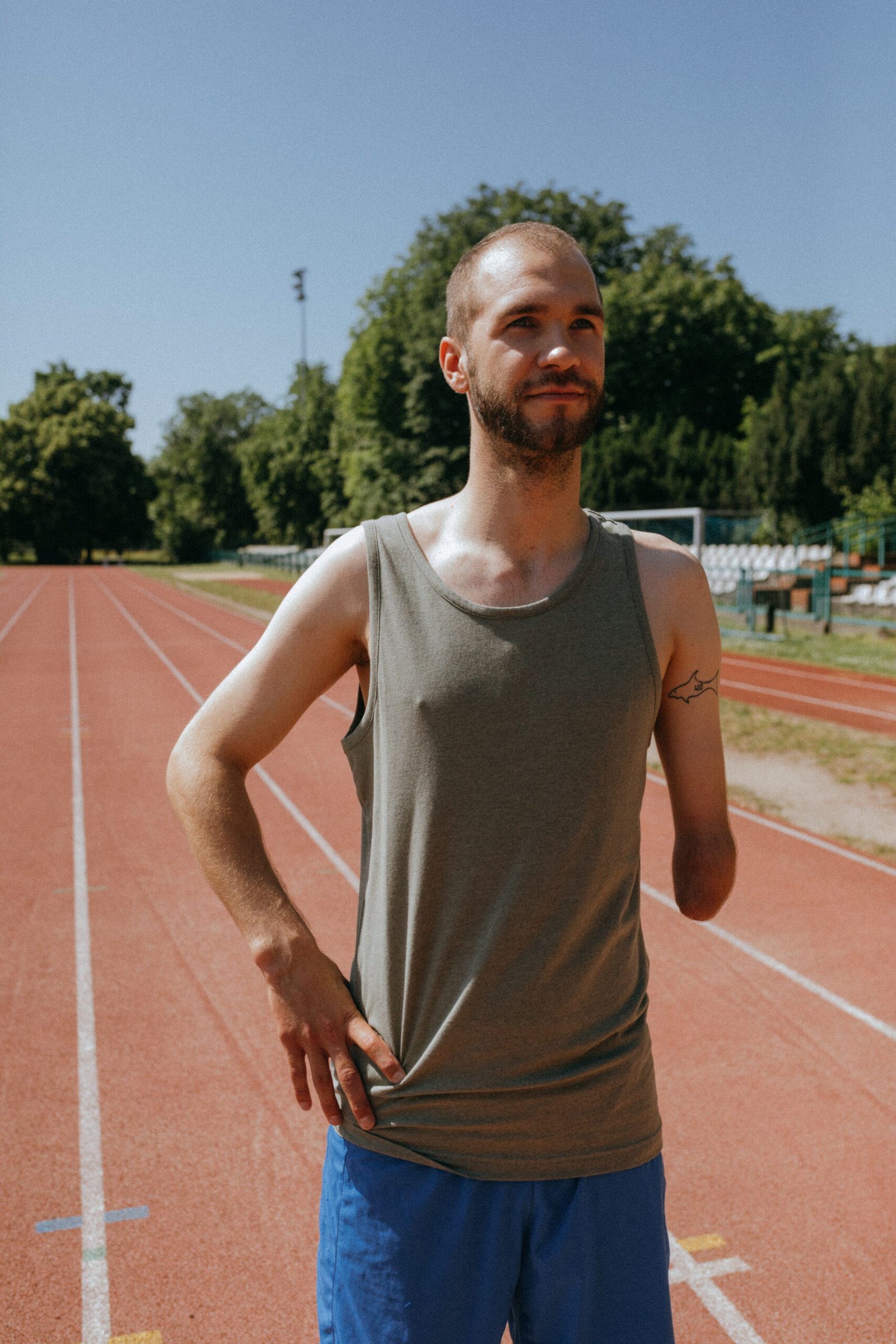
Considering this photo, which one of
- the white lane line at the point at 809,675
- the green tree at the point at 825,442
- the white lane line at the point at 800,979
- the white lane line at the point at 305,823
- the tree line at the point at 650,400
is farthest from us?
the tree line at the point at 650,400

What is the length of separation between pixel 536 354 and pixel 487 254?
0.19 meters

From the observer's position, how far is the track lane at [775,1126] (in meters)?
3.16

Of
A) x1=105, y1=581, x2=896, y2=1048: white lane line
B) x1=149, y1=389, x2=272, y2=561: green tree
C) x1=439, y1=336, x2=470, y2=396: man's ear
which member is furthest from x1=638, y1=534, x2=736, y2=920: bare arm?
x1=149, y1=389, x2=272, y2=561: green tree

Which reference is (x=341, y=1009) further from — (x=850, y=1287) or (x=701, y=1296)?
(x=850, y=1287)

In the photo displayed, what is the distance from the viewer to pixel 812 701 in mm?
13758

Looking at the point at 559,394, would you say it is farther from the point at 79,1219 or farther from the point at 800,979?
the point at 800,979

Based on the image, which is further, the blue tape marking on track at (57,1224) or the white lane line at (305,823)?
the white lane line at (305,823)

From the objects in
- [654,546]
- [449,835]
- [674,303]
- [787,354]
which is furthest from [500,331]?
[787,354]

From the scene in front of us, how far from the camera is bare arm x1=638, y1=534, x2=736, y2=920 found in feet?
5.05

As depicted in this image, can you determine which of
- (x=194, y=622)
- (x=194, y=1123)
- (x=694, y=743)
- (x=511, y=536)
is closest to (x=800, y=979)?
(x=194, y=1123)

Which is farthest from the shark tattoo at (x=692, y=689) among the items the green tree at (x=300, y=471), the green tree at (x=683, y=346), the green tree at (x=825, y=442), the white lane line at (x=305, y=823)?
the green tree at (x=300, y=471)

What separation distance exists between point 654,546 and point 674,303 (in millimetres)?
40937

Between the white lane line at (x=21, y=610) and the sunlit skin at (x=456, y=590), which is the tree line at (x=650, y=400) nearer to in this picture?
the white lane line at (x=21, y=610)

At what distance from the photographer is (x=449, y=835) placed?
1410 millimetres
